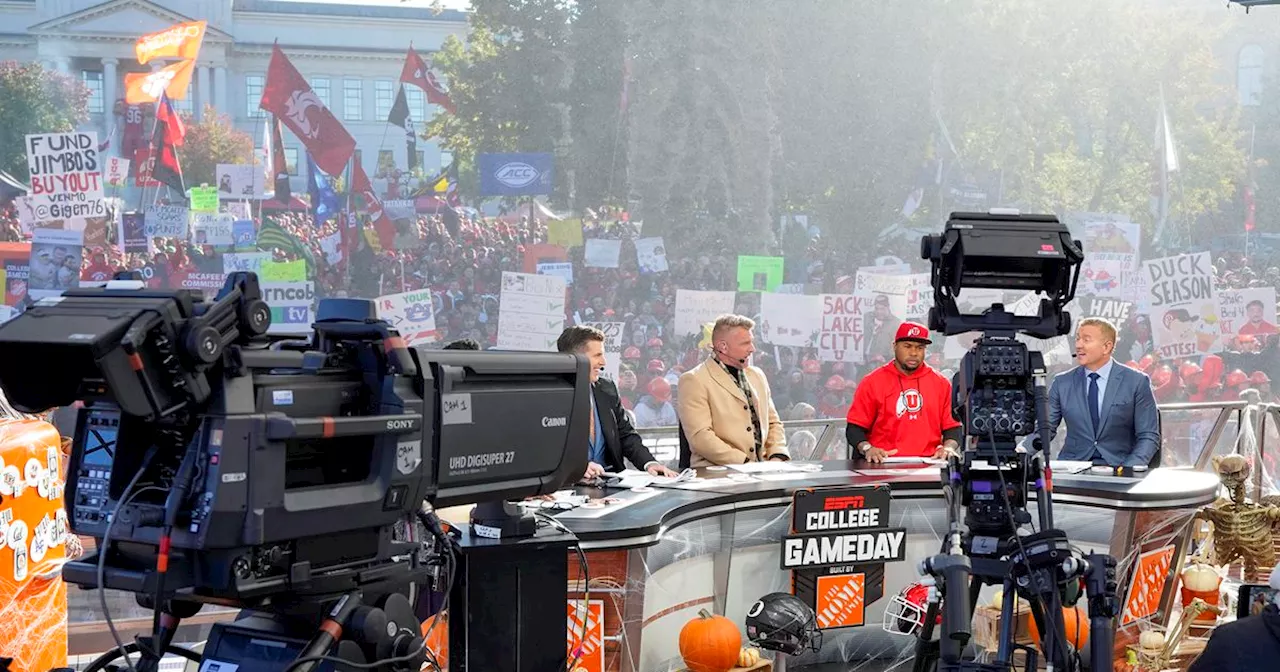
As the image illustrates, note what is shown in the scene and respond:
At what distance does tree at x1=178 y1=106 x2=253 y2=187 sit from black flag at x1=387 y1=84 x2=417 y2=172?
62.5 inches

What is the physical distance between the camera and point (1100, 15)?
1761 cm

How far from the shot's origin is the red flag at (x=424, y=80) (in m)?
13.9

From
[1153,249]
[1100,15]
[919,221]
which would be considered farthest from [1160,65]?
[919,221]

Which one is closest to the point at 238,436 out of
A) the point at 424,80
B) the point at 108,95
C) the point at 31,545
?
the point at 31,545

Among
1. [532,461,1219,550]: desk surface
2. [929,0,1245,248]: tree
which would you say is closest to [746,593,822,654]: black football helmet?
[532,461,1219,550]: desk surface

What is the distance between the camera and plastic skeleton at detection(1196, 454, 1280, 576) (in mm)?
6980

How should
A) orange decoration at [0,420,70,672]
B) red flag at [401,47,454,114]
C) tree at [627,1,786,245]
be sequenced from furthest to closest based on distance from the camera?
tree at [627,1,786,245], red flag at [401,47,454,114], orange decoration at [0,420,70,672]

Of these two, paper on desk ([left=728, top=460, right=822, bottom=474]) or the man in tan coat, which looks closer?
paper on desk ([left=728, top=460, right=822, bottom=474])

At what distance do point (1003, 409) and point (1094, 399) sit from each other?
2902 mm

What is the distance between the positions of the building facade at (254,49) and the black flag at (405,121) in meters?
0.08

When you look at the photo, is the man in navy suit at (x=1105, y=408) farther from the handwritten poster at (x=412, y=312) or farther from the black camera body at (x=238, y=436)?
the handwritten poster at (x=412, y=312)

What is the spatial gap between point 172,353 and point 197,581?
0.44 meters

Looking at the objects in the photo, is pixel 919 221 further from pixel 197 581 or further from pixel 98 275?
pixel 197 581

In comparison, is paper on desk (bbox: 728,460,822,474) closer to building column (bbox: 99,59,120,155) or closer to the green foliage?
the green foliage
